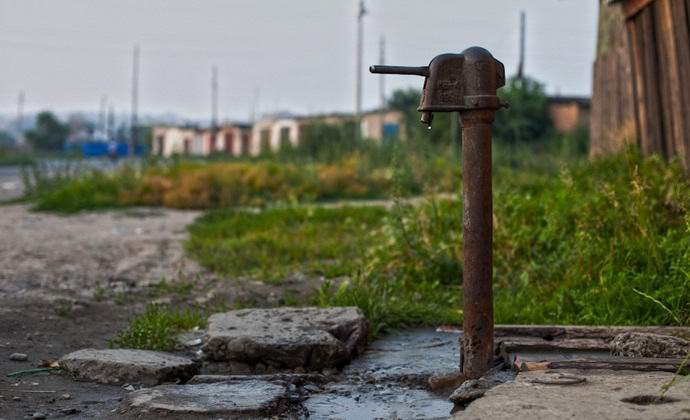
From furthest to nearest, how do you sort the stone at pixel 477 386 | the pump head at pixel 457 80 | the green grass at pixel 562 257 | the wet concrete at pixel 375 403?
the green grass at pixel 562 257 < the pump head at pixel 457 80 < the wet concrete at pixel 375 403 < the stone at pixel 477 386

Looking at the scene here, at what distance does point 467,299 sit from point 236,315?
1.48m

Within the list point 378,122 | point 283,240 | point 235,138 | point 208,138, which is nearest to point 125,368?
point 283,240

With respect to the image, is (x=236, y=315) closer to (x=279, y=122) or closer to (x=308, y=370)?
(x=308, y=370)

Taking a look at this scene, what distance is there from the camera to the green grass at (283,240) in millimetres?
7247

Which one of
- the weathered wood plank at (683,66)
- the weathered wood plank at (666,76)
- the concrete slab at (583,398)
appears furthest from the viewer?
the weathered wood plank at (666,76)

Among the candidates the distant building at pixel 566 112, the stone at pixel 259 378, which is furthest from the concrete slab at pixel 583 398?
the distant building at pixel 566 112

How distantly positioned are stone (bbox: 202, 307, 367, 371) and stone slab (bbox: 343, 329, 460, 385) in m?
0.11

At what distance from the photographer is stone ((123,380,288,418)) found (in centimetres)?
342

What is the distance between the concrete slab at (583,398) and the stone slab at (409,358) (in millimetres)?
777

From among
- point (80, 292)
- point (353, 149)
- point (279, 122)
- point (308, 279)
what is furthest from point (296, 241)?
point (279, 122)

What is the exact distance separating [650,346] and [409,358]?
1.16 meters

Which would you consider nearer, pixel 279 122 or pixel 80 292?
pixel 80 292

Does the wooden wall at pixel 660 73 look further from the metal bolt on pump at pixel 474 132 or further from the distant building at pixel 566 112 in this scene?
the distant building at pixel 566 112

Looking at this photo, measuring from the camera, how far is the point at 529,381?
329 centimetres
